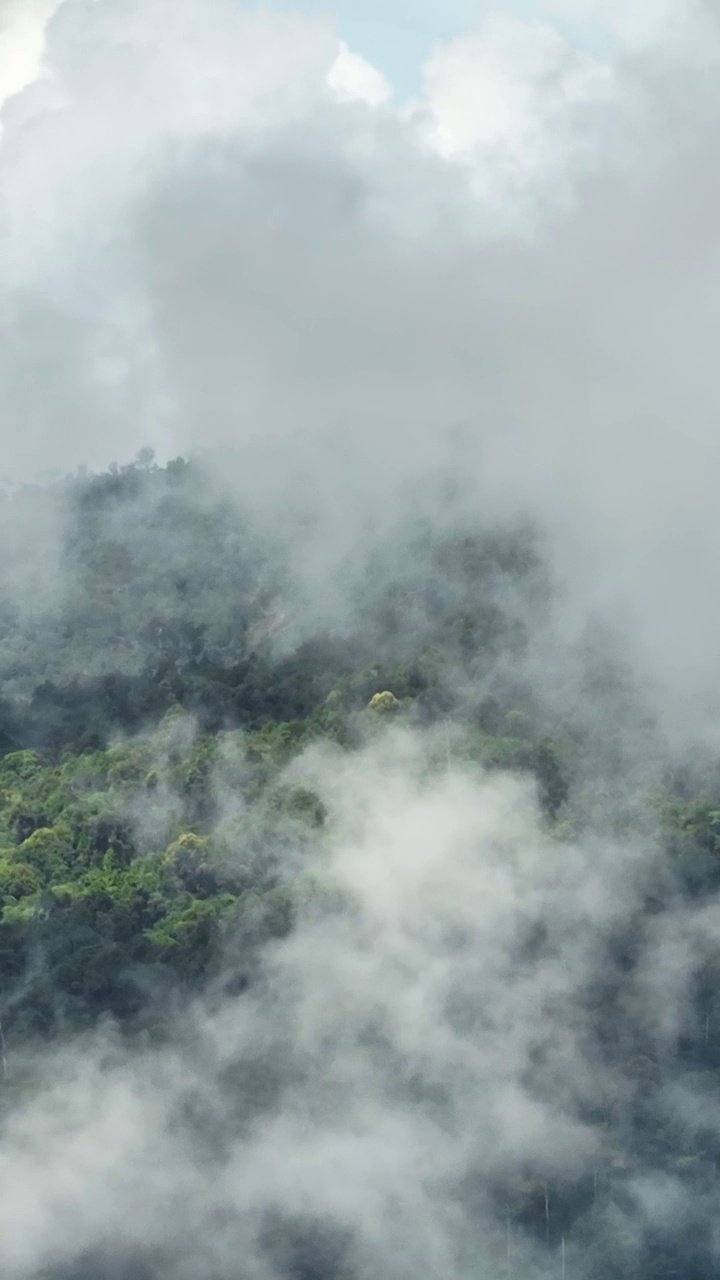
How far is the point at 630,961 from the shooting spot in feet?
225

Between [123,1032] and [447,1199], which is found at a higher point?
[123,1032]

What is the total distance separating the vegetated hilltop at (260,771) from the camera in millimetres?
64688

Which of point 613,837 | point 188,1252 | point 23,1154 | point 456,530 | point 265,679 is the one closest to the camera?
point 188,1252

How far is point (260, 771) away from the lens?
7900 cm

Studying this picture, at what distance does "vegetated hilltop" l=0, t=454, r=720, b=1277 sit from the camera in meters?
64.7

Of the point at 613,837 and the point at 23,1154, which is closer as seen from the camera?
the point at 23,1154

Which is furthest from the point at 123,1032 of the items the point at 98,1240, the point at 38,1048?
the point at 98,1240

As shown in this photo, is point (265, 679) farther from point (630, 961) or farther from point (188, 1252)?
point (188, 1252)

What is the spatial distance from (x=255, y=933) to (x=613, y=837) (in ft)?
35.2

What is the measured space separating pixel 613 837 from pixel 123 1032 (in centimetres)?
1510

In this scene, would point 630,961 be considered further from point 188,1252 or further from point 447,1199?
point 188,1252

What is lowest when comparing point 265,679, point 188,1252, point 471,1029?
point 188,1252

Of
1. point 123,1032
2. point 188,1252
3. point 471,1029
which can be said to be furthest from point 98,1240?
point 471,1029

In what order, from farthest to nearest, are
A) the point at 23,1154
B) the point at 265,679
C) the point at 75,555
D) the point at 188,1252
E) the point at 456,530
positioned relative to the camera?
the point at 75,555 → the point at 456,530 → the point at 265,679 → the point at 23,1154 → the point at 188,1252
